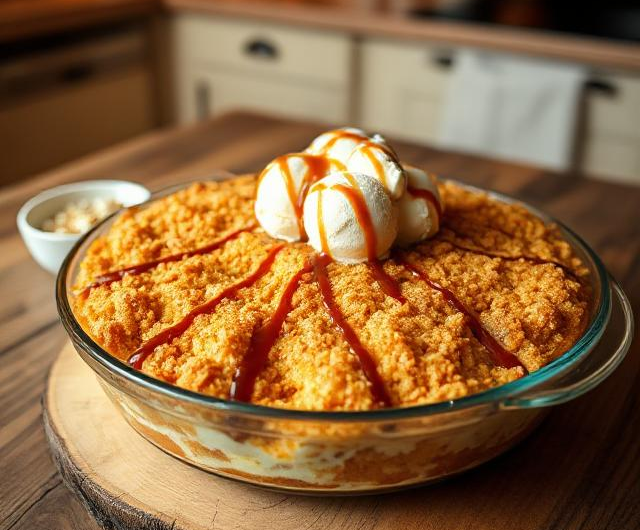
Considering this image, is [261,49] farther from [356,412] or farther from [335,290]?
[356,412]

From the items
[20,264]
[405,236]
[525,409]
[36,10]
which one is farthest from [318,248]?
[36,10]

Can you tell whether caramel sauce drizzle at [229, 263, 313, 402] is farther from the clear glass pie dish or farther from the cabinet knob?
the cabinet knob

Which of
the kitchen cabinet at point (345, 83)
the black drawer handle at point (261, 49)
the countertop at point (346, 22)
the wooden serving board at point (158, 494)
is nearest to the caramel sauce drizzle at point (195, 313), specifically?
the wooden serving board at point (158, 494)

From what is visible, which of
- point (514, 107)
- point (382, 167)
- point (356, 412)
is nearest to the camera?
point (356, 412)

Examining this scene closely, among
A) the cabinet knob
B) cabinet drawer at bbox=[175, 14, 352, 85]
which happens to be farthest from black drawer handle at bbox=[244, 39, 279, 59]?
the cabinet knob

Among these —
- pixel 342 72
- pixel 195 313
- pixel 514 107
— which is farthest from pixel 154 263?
pixel 342 72

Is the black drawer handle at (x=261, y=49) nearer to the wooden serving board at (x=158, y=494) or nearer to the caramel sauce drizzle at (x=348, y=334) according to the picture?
the caramel sauce drizzle at (x=348, y=334)

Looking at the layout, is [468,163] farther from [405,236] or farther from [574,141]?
[574,141]
